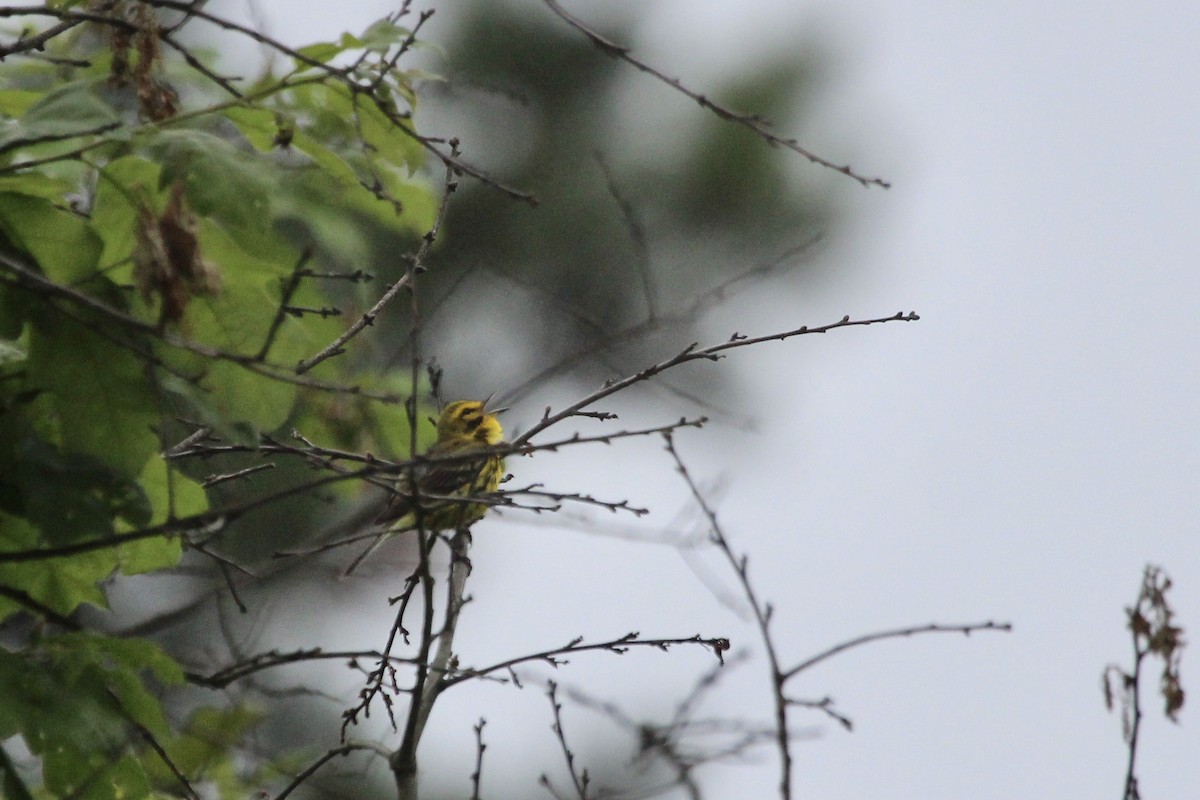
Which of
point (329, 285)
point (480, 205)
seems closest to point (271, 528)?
point (329, 285)

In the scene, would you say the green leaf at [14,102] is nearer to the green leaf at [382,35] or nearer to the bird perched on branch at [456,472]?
the green leaf at [382,35]

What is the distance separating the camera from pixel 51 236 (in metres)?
1.88

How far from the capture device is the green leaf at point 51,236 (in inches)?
73.4

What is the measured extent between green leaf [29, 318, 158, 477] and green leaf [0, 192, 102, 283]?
8cm

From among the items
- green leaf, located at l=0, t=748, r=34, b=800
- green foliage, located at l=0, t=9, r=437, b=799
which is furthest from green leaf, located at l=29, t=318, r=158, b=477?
green leaf, located at l=0, t=748, r=34, b=800

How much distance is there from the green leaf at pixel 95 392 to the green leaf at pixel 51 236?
0.27 ft

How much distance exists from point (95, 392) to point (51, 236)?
223 millimetres

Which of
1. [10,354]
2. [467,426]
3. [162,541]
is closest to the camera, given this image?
[10,354]

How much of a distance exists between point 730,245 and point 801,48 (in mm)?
1613

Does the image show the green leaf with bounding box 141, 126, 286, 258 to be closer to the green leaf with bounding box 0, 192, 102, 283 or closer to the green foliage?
the green foliage

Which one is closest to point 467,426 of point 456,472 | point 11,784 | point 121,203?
point 456,472

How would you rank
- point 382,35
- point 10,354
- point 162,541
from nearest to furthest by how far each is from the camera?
1. point 10,354
2. point 162,541
3. point 382,35

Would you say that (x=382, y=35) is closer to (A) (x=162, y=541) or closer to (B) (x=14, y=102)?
(B) (x=14, y=102)

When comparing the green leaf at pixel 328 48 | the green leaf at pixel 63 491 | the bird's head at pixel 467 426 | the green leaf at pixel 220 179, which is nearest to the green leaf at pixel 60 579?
the green leaf at pixel 63 491
